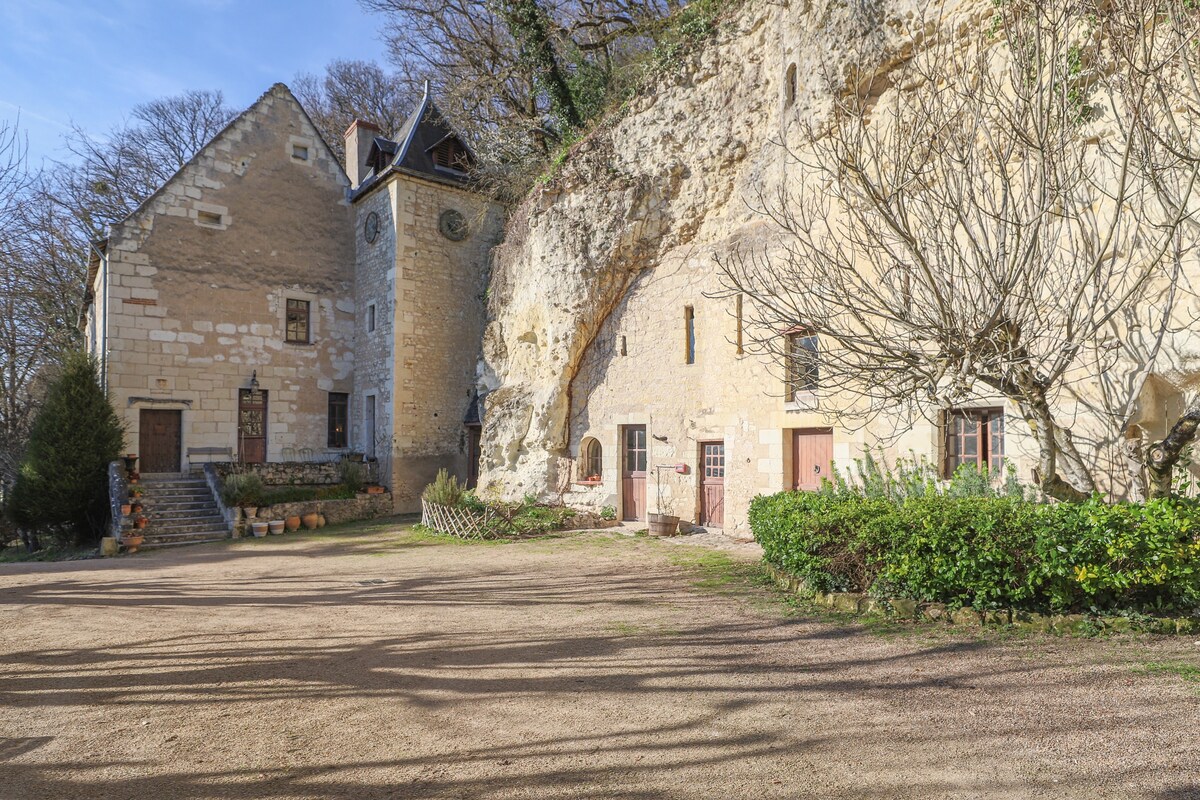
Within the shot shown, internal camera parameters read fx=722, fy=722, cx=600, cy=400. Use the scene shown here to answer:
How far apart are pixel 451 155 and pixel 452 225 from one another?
6.51 ft

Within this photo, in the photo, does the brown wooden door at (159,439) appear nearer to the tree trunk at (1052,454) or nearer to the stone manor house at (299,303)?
the stone manor house at (299,303)

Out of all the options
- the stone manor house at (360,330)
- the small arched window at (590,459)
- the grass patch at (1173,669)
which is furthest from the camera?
the small arched window at (590,459)

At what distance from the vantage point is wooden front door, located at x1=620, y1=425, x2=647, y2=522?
47.6 ft

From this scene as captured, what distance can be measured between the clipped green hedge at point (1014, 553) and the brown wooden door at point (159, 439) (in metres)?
15.8

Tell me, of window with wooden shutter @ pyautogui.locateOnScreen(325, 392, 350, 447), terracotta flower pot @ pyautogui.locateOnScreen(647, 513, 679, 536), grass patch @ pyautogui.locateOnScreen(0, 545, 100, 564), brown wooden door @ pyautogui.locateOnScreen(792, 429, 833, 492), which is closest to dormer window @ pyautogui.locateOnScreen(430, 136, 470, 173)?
window with wooden shutter @ pyautogui.locateOnScreen(325, 392, 350, 447)

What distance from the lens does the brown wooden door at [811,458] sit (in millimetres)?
11633

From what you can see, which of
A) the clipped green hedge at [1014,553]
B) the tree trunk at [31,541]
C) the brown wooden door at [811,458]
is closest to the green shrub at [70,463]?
the tree trunk at [31,541]

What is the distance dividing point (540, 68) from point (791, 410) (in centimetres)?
1069

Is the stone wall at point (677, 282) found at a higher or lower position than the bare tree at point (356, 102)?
lower

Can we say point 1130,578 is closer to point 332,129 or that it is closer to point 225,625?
point 225,625

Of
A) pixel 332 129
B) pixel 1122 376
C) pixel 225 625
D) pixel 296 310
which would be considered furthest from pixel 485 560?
pixel 332 129

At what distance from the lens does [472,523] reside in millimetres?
13141

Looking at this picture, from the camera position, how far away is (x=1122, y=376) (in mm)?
8125

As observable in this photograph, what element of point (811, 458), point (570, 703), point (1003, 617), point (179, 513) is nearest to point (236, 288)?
point (179, 513)
